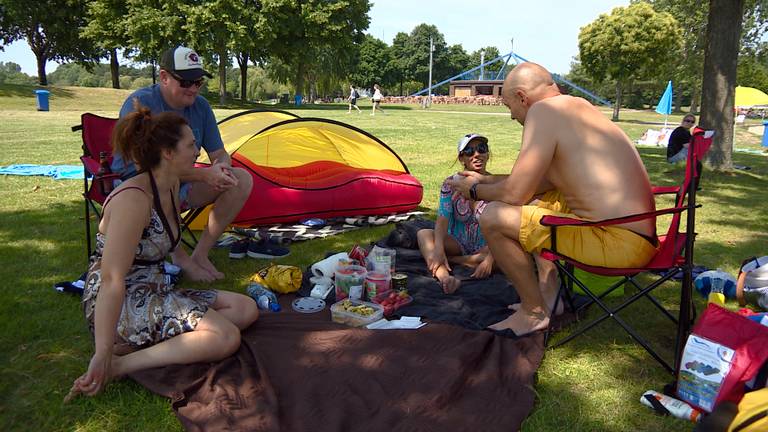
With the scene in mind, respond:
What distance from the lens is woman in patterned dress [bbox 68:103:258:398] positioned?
2.46 m

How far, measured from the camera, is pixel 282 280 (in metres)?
3.72

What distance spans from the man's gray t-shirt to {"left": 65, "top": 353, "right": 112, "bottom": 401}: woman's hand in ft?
5.81

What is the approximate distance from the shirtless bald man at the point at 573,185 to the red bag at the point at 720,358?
0.49 m

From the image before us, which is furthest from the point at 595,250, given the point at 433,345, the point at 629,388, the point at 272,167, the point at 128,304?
the point at 272,167

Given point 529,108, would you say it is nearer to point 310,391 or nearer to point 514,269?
point 514,269

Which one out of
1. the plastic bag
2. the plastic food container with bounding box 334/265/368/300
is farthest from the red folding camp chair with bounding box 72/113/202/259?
the plastic food container with bounding box 334/265/368/300

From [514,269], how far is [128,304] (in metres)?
1.98

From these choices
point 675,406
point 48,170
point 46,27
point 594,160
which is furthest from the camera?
point 46,27

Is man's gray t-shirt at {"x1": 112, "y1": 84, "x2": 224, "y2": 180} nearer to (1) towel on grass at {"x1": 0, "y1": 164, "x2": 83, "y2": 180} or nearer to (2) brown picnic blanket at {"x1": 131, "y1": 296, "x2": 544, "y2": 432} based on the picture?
(2) brown picnic blanket at {"x1": 131, "y1": 296, "x2": 544, "y2": 432}

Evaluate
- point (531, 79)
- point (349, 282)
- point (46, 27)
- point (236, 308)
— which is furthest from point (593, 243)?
point (46, 27)

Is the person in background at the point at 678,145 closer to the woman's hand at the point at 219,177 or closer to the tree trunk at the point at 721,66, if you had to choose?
the tree trunk at the point at 721,66

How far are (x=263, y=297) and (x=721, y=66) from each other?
865 centimetres

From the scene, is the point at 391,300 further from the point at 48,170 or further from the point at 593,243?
the point at 48,170

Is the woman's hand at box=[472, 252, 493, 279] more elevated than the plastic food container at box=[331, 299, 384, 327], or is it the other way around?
the woman's hand at box=[472, 252, 493, 279]
